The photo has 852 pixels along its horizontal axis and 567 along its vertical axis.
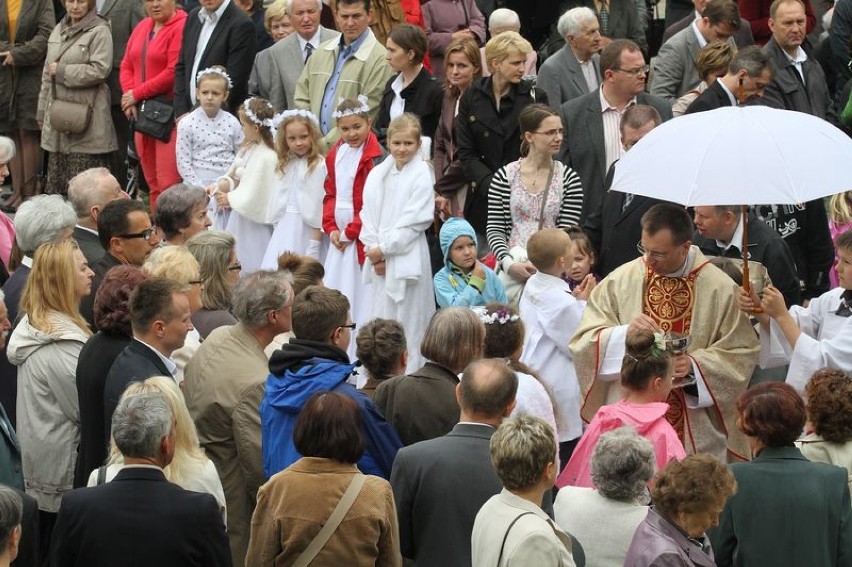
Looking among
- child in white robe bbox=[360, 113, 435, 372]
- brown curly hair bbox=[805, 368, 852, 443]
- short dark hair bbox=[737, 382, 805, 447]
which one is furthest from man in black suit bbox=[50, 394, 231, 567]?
child in white robe bbox=[360, 113, 435, 372]

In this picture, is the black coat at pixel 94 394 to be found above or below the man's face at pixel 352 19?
below

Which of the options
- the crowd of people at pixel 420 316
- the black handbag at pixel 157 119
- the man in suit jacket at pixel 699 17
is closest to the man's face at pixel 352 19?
the crowd of people at pixel 420 316

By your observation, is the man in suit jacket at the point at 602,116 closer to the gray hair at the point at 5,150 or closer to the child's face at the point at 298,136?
the child's face at the point at 298,136

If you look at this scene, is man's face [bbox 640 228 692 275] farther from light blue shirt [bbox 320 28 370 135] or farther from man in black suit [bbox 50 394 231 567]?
light blue shirt [bbox 320 28 370 135]

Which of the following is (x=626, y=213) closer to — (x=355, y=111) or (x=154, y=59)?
(x=355, y=111)

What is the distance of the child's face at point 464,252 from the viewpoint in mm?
9633

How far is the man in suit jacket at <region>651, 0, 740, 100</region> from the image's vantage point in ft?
39.7

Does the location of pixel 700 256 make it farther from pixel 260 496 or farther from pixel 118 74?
pixel 118 74

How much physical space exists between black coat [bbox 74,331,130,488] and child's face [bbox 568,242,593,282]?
11.3 feet

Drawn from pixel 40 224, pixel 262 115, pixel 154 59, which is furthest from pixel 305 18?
pixel 40 224

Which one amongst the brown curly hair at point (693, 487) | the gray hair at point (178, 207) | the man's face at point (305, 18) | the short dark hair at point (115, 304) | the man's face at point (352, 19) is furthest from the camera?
the man's face at point (305, 18)

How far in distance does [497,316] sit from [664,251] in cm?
94

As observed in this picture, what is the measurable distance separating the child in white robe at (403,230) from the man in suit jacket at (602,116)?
110cm

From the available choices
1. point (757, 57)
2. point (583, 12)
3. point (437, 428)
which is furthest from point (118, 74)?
point (437, 428)
